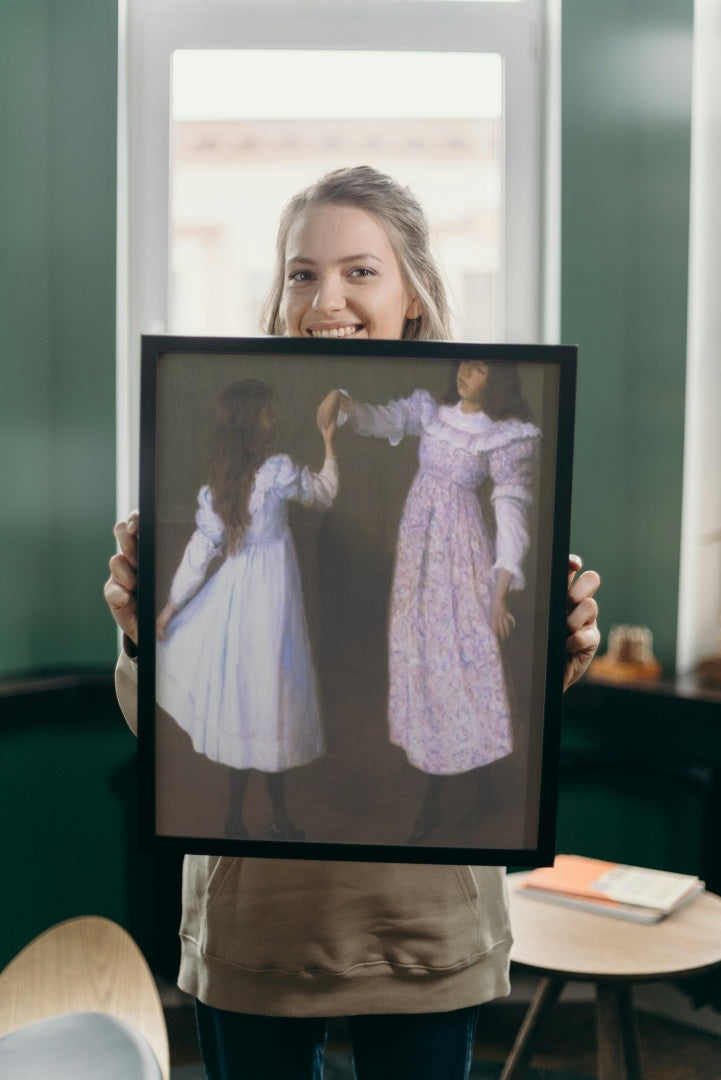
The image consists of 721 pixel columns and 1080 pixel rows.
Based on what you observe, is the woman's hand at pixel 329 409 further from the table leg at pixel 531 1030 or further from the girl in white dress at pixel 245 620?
the table leg at pixel 531 1030

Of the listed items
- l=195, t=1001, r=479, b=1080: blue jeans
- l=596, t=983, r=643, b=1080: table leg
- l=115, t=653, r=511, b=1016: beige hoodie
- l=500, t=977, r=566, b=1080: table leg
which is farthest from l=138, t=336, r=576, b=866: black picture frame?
l=500, t=977, r=566, b=1080: table leg

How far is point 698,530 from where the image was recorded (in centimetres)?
255

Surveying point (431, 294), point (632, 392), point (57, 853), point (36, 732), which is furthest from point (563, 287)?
point (57, 853)

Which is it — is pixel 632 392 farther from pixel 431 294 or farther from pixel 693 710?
pixel 431 294

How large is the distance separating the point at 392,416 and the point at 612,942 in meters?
1.17

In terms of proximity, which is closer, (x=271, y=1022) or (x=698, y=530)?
(x=271, y=1022)

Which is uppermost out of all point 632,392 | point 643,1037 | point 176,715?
point 632,392

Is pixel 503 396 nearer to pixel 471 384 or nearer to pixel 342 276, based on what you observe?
pixel 471 384

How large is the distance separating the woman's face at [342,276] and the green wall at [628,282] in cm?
149

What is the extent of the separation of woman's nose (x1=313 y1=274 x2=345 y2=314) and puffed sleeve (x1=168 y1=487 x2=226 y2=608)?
0.85 ft

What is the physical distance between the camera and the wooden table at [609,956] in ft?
5.38

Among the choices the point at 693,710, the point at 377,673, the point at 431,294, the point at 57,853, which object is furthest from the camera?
the point at 57,853

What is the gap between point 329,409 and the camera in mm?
936

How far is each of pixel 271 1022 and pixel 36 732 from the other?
60.0 inches
